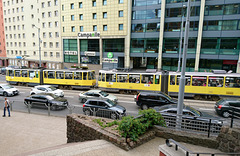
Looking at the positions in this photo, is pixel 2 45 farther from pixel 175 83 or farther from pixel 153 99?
pixel 153 99

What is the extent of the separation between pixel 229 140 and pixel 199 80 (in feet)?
41.2

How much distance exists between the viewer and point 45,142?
28.9ft

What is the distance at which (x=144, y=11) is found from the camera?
3181 centimetres

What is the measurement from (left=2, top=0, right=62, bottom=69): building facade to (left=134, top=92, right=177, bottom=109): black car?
34.4 m

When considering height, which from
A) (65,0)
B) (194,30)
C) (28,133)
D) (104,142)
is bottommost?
(28,133)

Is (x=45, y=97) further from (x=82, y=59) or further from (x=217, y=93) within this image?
(x=82, y=59)

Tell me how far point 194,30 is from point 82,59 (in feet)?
85.1

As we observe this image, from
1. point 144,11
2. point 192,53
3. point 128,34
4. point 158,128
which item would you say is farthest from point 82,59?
point 158,128

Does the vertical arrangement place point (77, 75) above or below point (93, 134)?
above

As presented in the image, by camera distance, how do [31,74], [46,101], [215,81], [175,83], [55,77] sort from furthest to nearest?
[31,74], [55,77], [175,83], [215,81], [46,101]

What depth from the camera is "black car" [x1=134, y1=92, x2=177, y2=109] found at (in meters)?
13.1

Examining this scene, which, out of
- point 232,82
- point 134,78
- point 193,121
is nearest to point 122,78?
point 134,78

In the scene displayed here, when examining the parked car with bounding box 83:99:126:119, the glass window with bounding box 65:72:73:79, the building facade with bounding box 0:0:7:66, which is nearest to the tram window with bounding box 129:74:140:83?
the parked car with bounding box 83:99:126:119

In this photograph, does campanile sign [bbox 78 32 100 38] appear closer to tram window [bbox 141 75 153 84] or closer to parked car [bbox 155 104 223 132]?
tram window [bbox 141 75 153 84]
